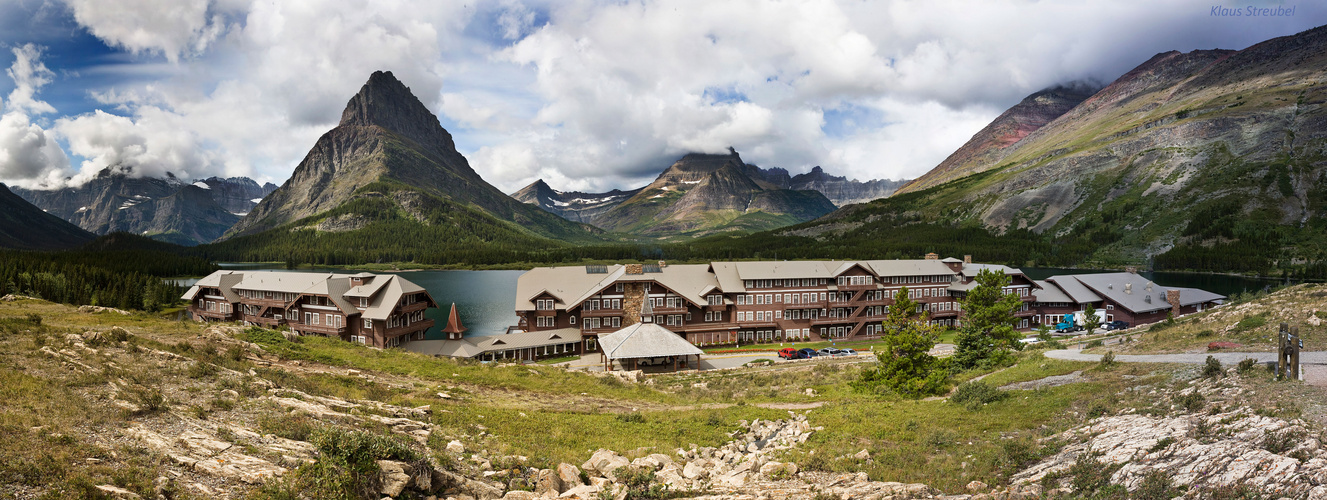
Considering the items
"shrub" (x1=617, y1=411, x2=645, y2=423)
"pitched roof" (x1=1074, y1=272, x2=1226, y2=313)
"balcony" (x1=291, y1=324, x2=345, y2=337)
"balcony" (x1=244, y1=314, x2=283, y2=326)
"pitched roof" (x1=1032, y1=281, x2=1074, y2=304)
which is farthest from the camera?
"pitched roof" (x1=1032, y1=281, x2=1074, y2=304)

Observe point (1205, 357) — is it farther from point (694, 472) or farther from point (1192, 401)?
point (694, 472)

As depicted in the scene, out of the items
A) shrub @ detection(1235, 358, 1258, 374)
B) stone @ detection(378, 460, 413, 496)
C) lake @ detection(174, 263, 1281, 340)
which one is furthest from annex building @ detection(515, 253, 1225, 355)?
shrub @ detection(1235, 358, 1258, 374)

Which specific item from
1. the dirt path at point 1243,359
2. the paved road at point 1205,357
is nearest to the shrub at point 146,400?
the dirt path at point 1243,359

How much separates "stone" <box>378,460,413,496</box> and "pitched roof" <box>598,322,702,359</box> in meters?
36.5

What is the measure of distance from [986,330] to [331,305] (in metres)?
65.6

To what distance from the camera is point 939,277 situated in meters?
85.8

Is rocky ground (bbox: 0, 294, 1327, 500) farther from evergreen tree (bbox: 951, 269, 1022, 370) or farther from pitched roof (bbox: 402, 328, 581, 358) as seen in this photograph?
pitched roof (bbox: 402, 328, 581, 358)

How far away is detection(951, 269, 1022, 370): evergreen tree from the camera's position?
4184 centimetres

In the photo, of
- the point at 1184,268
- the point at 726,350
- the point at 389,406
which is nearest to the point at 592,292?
the point at 726,350

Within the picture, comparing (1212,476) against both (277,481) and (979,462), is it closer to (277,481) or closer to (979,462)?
(979,462)

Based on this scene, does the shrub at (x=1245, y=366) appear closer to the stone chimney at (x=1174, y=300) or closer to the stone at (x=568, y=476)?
the stone at (x=568, y=476)

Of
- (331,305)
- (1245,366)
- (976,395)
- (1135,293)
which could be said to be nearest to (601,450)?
(976,395)

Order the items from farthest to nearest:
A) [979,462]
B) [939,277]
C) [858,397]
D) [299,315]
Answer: [939,277] → [299,315] → [858,397] → [979,462]

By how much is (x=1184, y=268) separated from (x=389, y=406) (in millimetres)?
231518
